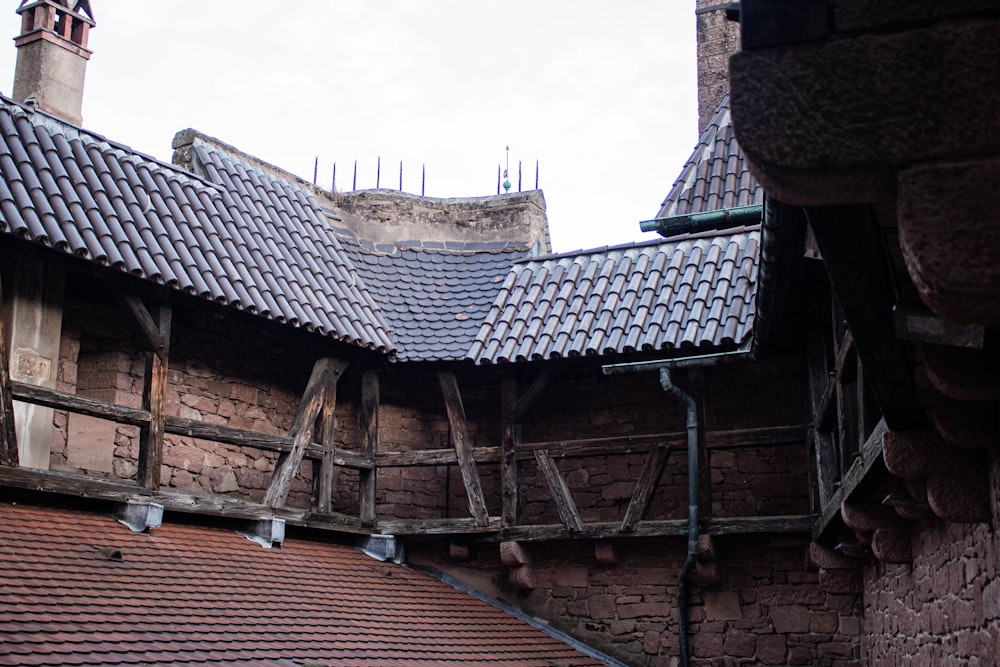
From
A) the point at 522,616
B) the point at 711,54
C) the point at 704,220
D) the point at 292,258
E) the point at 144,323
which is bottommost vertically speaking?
the point at 522,616

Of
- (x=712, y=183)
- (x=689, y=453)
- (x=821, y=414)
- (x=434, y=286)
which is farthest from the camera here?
(x=434, y=286)

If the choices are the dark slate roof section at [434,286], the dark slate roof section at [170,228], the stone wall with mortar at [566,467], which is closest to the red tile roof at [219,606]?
the stone wall with mortar at [566,467]

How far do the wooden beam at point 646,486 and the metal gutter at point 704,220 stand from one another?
1.93m

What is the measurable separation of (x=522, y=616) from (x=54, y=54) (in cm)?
856

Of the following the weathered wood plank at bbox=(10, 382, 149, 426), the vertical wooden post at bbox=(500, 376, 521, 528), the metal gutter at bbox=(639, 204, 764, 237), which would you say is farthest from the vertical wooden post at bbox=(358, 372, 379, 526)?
the metal gutter at bbox=(639, 204, 764, 237)

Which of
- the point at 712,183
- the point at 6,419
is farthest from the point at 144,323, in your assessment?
the point at 712,183

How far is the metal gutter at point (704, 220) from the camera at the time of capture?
8.65 meters

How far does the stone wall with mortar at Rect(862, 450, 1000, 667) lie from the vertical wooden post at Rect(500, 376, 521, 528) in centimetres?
375

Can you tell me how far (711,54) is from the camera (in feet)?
50.2

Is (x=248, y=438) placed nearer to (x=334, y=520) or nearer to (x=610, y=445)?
(x=334, y=520)

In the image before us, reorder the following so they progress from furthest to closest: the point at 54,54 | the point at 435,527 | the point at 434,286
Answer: the point at 54,54 < the point at 434,286 < the point at 435,527

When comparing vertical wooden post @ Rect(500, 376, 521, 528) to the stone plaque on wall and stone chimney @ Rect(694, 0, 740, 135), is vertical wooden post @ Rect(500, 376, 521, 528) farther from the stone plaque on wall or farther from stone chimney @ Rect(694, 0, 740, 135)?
stone chimney @ Rect(694, 0, 740, 135)

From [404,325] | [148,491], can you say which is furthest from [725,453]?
Answer: [148,491]

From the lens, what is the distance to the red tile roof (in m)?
6.63
